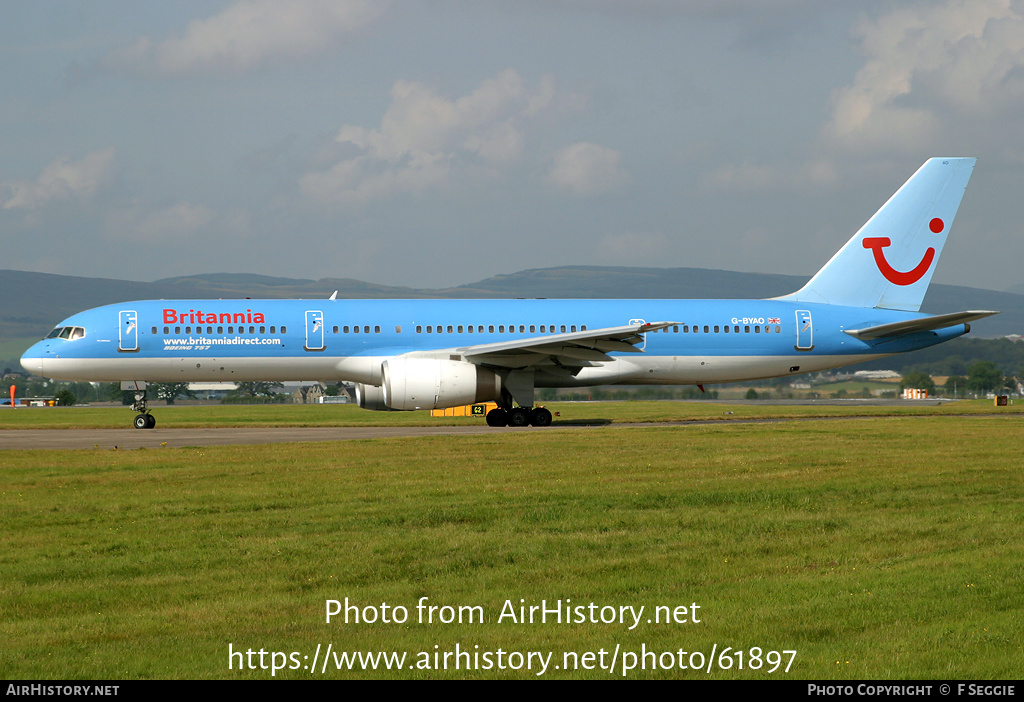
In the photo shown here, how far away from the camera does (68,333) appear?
2914 centimetres

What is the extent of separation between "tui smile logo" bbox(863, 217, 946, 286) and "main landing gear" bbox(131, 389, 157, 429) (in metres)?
23.3

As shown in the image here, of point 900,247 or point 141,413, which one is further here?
point 900,247

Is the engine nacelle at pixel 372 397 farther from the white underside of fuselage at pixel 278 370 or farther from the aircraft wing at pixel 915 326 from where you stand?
the aircraft wing at pixel 915 326

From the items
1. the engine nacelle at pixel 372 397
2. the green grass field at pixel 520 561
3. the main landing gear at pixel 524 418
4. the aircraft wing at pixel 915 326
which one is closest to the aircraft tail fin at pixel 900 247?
the aircraft wing at pixel 915 326

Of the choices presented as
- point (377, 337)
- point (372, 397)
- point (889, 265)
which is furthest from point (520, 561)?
point (889, 265)

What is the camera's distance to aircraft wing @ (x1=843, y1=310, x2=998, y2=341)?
2939 centimetres

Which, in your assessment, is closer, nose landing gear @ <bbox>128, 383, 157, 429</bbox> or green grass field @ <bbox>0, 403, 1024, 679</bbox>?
green grass field @ <bbox>0, 403, 1024, 679</bbox>

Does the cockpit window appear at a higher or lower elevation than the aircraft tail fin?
lower

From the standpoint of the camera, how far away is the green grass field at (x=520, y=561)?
21.6 feet

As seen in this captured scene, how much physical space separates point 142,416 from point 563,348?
42.8 feet

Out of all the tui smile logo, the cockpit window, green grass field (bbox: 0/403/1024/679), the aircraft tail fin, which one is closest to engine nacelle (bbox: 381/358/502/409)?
green grass field (bbox: 0/403/1024/679)

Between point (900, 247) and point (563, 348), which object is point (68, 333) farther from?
point (900, 247)

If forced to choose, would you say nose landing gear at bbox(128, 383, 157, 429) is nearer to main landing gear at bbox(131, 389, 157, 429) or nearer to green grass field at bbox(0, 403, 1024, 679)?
main landing gear at bbox(131, 389, 157, 429)
